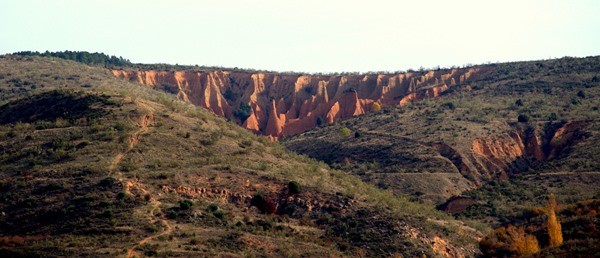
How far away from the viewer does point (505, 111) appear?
11788 centimetres

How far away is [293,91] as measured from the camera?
6845 inches

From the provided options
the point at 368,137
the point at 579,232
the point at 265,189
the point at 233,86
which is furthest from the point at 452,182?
the point at 233,86

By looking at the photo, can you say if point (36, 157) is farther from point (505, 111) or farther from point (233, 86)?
point (233, 86)

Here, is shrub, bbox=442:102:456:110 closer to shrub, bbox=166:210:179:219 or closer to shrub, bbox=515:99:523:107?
shrub, bbox=515:99:523:107

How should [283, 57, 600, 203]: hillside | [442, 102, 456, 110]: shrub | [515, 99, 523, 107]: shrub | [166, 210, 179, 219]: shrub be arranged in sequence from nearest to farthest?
[166, 210, 179, 219]: shrub < [283, 57, 600, 203]: hillside < [515, 99, 523, 107]: shrub < [442, 102, 456, 110]: shrub

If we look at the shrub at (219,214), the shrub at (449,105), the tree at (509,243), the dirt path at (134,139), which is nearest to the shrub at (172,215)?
the shrub at (219,214)

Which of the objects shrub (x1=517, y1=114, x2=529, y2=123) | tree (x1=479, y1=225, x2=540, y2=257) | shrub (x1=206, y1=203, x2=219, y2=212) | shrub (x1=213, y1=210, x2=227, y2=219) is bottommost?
tree (x1=479, y1=225, x2=540, y2=257)

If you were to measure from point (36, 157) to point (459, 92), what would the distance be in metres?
88.6

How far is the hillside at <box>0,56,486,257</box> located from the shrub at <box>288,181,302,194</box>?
0.11 meters

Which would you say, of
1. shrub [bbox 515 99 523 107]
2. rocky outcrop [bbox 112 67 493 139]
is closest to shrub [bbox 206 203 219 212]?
shrub [bbox 515 99 523 107]

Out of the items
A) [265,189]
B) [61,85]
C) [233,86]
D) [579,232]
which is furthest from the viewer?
[233,86]

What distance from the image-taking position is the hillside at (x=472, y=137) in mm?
95375

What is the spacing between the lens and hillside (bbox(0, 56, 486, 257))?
5697 centimetres

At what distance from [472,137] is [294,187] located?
42820 mm
